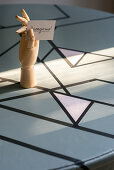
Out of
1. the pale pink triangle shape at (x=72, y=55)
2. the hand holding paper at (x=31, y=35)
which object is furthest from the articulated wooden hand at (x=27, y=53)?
the pale pink triangle shape at (x=72, y=55)

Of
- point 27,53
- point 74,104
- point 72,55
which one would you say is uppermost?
point 72,55

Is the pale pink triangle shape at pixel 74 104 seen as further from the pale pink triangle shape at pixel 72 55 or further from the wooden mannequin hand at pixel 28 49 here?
the pale pink triangle shape at pixel 72 55

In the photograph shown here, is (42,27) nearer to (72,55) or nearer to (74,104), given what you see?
(74,104)

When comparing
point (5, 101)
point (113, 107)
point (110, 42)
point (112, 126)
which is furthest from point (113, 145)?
point (110, 42)

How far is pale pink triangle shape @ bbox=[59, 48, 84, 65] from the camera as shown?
1.35 m

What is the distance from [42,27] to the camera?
105cm

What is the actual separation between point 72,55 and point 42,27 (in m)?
0.37

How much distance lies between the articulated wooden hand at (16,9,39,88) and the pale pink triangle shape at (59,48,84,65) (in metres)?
0.26

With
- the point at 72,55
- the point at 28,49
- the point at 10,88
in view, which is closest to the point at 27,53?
the point at 28,49

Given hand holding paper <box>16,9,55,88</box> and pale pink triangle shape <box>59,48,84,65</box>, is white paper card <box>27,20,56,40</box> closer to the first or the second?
hand holding paper <box>16,9,55,88</box>

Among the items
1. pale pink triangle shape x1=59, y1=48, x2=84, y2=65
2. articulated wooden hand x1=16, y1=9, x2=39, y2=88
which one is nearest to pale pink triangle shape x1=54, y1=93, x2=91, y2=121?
articulated wooden hand x1=16, y1=9, x2=39, y2=88

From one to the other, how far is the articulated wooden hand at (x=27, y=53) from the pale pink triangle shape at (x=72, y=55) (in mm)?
264

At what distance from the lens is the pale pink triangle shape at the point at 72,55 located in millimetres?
1350

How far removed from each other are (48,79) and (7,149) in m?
0.41
